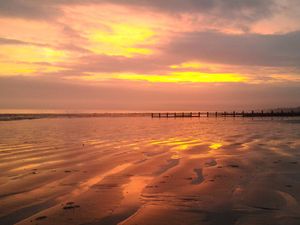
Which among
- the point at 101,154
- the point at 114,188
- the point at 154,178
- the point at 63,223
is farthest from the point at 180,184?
the point at 101,154

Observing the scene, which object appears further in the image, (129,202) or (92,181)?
(92,181)

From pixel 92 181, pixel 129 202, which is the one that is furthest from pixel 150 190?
pixel 92 181

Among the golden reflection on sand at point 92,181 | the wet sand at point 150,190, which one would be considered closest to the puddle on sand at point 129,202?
the wet sand at point 150,190

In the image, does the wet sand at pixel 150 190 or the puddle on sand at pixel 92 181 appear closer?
the wet sand at pixel 150 190

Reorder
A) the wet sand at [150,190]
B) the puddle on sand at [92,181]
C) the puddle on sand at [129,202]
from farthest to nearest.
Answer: the puddle on sand at [92,181] < the wet sand at [150,190] < the puddle on sand at [129,202]

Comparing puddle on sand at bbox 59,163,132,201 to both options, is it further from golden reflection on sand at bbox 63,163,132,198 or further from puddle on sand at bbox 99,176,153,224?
puddle on sand at bbox 99,176,153,224

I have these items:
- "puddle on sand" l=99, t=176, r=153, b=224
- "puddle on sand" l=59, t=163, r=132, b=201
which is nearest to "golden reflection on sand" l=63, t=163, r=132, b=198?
"puddle on sand" l=59, t=163, r=132, b=201

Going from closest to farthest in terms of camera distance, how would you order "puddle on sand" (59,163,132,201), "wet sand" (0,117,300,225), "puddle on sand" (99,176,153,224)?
"puddle on sand" (99,176,153,224), "wet sand" (0,117,300,225), "puddle on sand" (59,163,132,201)

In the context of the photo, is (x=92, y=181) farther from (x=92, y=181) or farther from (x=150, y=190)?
(x=150, y=190)

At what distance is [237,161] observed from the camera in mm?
10469

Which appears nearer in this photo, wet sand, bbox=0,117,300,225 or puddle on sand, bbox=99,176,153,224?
puddle on sand, bbox=99,176,153,224

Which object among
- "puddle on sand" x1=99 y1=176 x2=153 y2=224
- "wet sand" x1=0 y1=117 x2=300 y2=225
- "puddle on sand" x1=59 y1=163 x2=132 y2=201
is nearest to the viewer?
"puddle on sand" x1=99 y1=176 x2=153 y2=224

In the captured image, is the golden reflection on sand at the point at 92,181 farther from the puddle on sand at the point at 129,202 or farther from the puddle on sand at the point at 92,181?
the puddle on sand at the point at 129,202

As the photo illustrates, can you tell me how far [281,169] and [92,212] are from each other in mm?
5586
